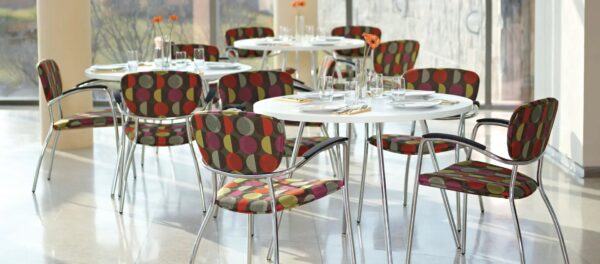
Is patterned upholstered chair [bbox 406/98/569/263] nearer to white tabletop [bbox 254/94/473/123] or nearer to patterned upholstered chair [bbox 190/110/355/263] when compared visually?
white tabletop [bbox 254/94/473/123]

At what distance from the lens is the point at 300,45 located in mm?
9250

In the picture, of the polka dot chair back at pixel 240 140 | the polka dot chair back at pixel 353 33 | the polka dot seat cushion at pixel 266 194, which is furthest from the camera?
the polka dot chair back at pixel 353 33

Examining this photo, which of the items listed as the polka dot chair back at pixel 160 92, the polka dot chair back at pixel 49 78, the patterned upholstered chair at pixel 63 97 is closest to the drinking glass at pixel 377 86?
the polka dot chair back at pixel 160 92

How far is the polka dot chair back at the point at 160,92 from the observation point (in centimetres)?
642

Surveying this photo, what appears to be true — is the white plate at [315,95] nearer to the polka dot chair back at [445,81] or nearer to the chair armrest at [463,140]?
the polka dot chair back at [445,81]

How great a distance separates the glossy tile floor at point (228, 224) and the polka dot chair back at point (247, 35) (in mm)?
2639

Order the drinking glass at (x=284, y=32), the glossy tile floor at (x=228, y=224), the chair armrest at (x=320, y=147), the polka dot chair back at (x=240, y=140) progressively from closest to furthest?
1. the polka dot chair back at (x=240, y=140)
2. the chair armrest at (x=320, y=147)
3. the glossy tile floor at (x=228, y=224)
4. the drinking glass at (x=284, y=32)

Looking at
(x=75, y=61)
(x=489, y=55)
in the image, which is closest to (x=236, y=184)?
(x=75, y=61)

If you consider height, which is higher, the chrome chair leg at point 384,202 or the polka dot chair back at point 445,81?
the polka dot chair back at point 445,81

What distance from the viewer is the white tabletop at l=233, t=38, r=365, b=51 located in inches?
362

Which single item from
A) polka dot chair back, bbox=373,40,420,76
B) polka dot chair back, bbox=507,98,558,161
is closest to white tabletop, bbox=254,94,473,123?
polka dot chair back, bbox=507,98,558,161

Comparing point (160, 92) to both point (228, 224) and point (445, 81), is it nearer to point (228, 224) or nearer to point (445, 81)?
point (228, 224)

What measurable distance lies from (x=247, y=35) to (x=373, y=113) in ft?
17.9

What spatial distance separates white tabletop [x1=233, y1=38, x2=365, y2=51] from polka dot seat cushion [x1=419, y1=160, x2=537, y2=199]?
13.4 ft
